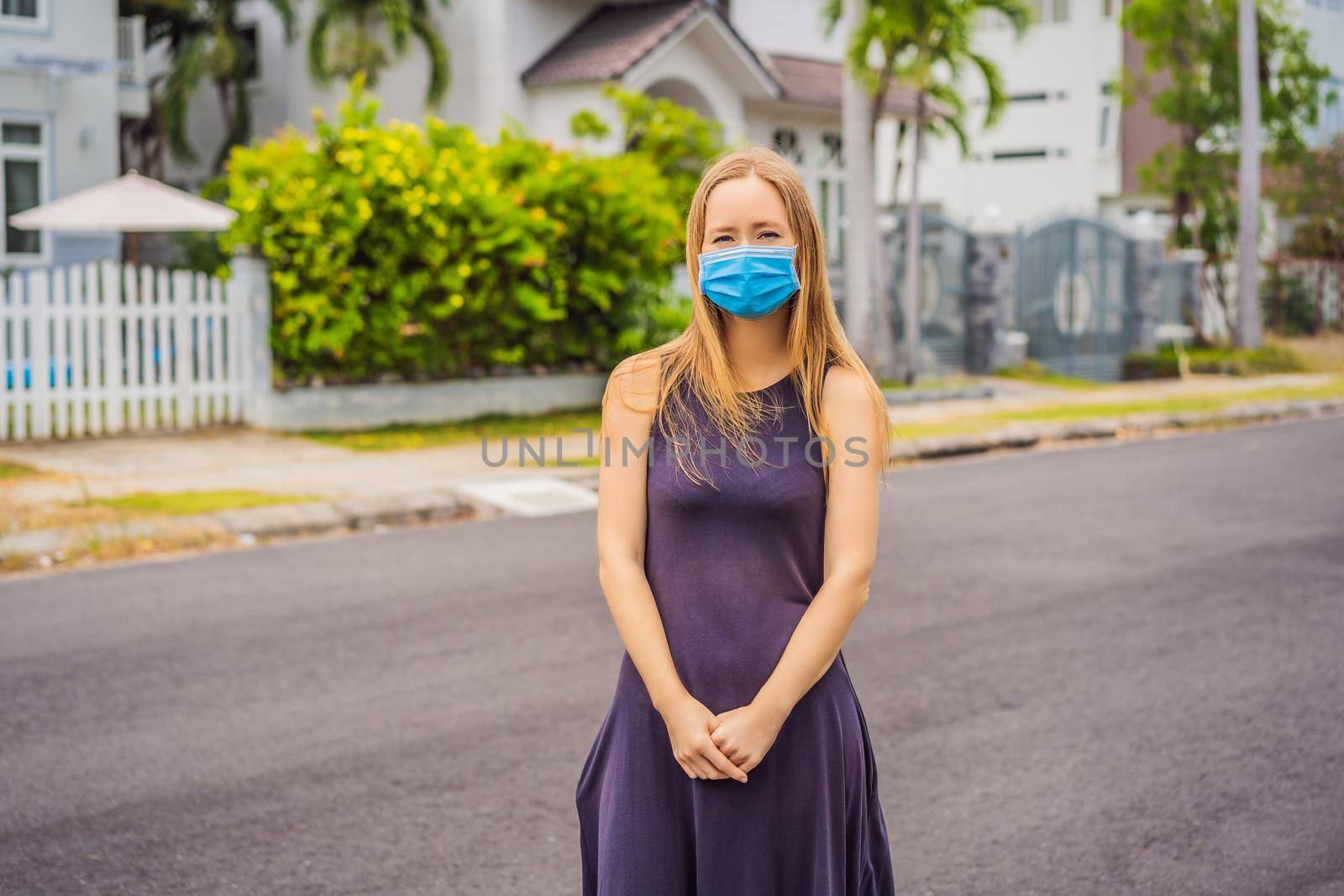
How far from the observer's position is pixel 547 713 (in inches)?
222

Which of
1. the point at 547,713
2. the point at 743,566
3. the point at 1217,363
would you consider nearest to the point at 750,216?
the point at 743,566

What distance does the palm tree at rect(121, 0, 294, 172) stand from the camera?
26.6m

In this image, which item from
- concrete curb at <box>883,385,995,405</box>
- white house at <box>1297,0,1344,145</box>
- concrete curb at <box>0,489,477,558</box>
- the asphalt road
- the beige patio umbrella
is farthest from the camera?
white house at <box>1297,0,1344,145</box>

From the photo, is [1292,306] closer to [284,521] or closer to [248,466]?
[248,466]

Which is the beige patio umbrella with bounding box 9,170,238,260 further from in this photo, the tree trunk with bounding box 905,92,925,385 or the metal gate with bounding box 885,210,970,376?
the metal gate with bounding box 885,210,970,376

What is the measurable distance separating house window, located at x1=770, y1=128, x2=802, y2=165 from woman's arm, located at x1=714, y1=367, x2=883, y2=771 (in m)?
24.4

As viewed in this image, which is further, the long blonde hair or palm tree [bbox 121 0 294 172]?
palm tree [bbox 121 0 294 172]

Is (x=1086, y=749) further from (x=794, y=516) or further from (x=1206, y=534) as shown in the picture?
(x=1206, y=534)

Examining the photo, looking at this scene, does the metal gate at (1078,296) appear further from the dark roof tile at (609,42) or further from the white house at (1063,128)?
the white house at (1063,128)

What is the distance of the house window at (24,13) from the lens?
71.7 ft

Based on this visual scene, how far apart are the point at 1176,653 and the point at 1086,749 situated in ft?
4.86

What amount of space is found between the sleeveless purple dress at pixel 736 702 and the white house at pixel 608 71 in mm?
19472

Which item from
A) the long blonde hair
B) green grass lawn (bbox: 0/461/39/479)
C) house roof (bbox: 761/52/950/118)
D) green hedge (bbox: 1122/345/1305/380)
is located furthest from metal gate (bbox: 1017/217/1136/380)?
the long blonde hair

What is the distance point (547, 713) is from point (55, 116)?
19.8 meters
